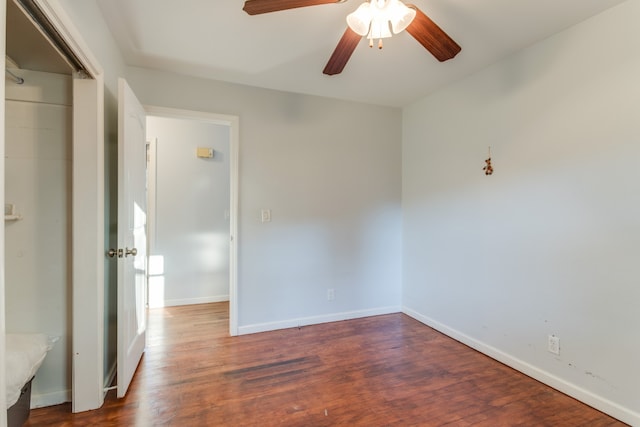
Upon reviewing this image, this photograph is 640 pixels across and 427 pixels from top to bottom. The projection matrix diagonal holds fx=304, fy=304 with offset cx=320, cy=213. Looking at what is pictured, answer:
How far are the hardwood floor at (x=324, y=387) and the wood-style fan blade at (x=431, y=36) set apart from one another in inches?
82.9

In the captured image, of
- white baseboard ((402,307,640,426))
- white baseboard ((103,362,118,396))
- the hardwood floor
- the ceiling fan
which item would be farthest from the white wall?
white baseboard ((103,362,118,396))

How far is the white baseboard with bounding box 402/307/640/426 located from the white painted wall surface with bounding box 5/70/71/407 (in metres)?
2.89

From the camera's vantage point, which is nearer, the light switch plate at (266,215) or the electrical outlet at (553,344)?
the electrical outlet at (553,344)

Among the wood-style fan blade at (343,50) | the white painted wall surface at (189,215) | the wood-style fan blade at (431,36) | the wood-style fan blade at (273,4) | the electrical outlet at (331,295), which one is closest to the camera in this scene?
the wood-style fan blade at (273,4)

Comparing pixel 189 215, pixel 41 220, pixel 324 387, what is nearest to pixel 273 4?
pixel 41 220

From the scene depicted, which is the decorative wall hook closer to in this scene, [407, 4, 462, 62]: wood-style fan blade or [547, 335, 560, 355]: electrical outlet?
[407, 4, 462, 62]: wood-style fan blade

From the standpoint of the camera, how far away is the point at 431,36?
1639mm

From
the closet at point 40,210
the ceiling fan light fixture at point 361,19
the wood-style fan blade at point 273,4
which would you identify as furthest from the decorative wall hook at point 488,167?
the closet at point 40,210

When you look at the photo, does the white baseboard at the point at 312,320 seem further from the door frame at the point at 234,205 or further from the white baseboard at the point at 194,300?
the white baseboard at the point at 194,300

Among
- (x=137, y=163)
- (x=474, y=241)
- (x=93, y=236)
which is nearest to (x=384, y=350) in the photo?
(x=474, y=241)

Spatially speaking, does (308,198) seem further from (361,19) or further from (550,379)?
(550,379)

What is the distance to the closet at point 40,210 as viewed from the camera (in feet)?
5.46

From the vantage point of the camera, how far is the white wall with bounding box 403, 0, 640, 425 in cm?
170

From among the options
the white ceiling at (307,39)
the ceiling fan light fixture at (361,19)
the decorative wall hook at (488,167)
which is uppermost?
the white ceiling at (307,39)
